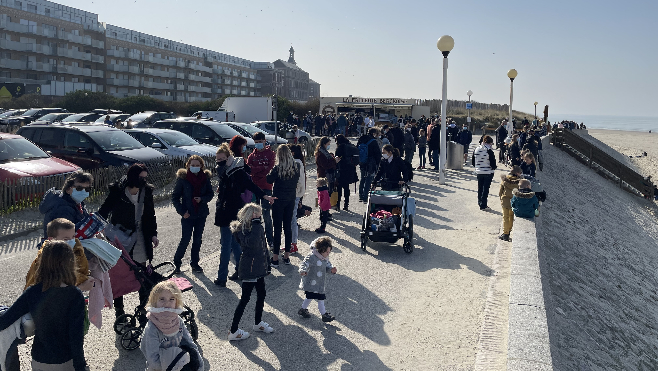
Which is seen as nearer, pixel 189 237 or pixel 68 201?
pixel 68 201

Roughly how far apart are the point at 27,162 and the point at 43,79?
60578mm

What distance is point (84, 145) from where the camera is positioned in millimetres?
14000

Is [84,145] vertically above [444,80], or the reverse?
[444,80]

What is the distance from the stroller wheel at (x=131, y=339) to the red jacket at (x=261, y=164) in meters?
3.60

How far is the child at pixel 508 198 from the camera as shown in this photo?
9.77m

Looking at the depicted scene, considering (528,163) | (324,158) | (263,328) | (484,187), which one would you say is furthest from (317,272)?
(528,163)

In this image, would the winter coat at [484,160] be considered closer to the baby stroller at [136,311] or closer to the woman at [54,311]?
the baby stroller at [136,311]

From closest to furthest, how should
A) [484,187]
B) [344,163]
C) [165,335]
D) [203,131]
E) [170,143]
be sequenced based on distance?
1. [165,335]
2. [344,163]
3. [484,187]
4. [170,143]
5. [203,131]

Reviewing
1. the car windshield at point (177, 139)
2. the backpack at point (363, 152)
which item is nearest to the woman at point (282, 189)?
the backpack at point (363, 152)

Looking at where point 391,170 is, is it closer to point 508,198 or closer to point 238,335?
point 508,198

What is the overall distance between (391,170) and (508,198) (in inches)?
89.0

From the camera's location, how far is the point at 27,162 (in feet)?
39.8

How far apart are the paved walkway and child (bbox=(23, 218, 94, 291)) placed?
0.98 metres

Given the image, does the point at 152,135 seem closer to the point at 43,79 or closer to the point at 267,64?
the point at 43,79
